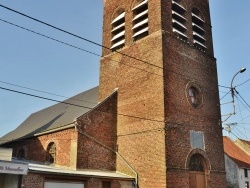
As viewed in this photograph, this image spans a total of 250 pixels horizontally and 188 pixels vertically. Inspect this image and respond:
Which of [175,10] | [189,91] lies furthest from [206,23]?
[189,91]

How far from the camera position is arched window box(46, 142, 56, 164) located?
2088 cm

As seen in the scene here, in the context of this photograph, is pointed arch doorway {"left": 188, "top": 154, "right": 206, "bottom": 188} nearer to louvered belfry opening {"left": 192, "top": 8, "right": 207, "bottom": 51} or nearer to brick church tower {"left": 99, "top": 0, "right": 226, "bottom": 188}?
brick church tower {"left": 99, "top": 0, "right": 226, "bottom": 188}

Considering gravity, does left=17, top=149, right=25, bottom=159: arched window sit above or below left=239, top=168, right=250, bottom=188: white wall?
above

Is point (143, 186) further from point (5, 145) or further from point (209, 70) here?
point (5, 145)

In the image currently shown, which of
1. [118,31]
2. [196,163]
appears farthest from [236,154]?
[118,31]

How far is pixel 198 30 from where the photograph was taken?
881 inches

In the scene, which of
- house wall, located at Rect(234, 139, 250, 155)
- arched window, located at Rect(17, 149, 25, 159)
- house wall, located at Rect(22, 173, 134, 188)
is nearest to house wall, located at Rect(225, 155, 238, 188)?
house wall, located at Rect(234, 139, 250, 155)

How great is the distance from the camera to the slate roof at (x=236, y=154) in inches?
1375

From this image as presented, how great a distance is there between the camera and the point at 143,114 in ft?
61.3

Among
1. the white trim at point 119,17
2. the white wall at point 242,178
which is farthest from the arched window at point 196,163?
the white wall at point 242,178

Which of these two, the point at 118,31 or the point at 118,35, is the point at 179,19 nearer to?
the point at 118,35

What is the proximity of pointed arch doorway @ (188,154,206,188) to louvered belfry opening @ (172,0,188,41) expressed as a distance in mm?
7566

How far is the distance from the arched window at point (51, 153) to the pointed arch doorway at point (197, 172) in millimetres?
8663

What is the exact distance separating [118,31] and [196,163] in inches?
413
